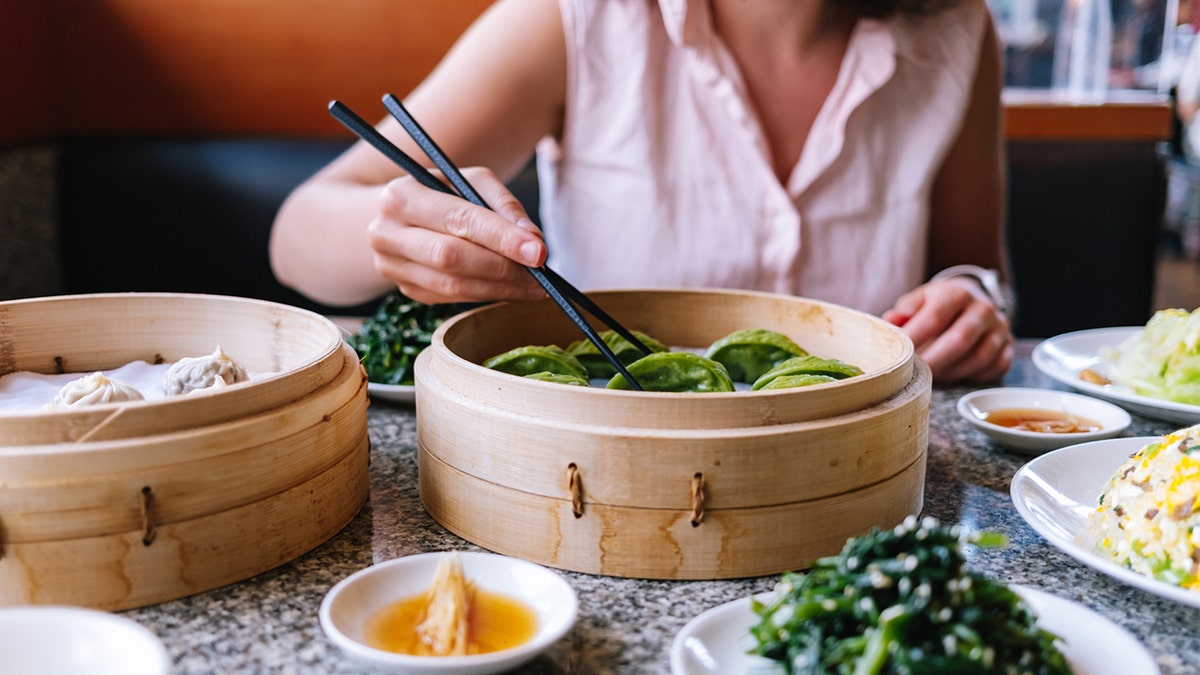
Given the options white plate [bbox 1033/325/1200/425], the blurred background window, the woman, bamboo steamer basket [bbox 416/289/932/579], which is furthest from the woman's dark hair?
the blurred background window

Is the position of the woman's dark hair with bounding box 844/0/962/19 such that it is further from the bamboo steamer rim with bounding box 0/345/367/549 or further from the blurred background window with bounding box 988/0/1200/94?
the blurred background window with bounding box 988/0/1200/94

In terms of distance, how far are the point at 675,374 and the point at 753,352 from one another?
0.22 m

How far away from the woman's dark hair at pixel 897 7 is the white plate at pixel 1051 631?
1.72m

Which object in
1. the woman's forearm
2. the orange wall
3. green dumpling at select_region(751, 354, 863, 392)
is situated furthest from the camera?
the orange wall

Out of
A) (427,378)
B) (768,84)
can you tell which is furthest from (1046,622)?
(768,84)

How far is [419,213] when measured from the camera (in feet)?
5.08

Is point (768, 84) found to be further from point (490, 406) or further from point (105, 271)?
point (105, 271)

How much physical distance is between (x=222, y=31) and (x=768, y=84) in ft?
7.39

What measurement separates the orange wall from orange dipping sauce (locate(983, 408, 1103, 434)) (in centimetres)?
265

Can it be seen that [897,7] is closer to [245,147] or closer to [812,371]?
[812,371]

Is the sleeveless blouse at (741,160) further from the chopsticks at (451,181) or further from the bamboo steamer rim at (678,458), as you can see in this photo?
the bamboo steamer rim at (678,458)

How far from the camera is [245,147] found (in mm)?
3582

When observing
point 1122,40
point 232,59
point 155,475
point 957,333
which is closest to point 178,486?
point 155,475

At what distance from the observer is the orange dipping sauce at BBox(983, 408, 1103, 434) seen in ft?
5.24
